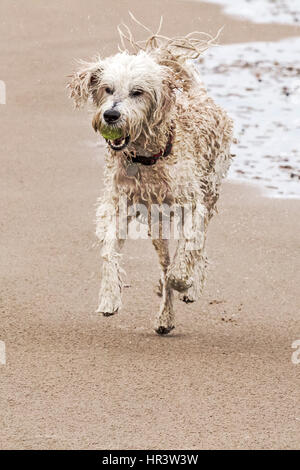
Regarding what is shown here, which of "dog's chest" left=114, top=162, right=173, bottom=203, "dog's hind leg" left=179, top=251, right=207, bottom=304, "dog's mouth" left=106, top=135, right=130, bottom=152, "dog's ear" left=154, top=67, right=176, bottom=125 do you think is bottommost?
"dog's hind leg" left=179, top=251, right=207, bottom=304

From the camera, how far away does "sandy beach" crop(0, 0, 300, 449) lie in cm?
639

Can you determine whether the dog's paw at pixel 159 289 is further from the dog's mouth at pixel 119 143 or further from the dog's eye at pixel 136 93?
the dog's eye at pixel 136 93

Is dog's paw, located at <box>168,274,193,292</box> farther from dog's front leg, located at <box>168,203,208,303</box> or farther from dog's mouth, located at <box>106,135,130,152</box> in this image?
dog's mouth, located at <box>106,135,130,152</box>

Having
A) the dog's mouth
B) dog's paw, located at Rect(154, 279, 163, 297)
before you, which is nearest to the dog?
the dog's mouth

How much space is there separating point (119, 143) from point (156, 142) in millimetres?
440

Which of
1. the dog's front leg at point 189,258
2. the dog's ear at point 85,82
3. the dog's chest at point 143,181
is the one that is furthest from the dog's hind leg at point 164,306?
the dog's ear at point 85,82

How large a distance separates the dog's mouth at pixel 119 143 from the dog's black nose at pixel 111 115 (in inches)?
8.9

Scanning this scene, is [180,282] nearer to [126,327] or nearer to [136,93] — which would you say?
[126,327]

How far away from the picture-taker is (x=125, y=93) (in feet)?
22.3

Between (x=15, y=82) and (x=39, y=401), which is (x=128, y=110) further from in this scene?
(x=15, y=82)

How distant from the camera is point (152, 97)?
6.95 m

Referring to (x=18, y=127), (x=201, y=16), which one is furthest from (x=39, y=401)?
(x=201, y=16)

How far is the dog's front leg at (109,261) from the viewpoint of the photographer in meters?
7.07

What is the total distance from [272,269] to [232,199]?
6.88 feet
